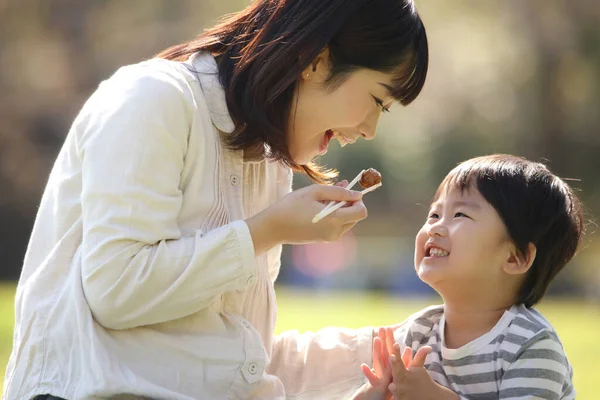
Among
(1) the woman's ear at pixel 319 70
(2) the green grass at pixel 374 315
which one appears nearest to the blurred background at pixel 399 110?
(2) the green grass at pixel 374 315

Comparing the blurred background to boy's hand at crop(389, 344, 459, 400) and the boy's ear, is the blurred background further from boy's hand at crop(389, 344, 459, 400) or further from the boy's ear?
boy's hand at crop(389, 344, 459, 400)

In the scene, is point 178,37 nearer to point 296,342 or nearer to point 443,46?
point 443,46

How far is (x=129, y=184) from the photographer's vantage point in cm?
217

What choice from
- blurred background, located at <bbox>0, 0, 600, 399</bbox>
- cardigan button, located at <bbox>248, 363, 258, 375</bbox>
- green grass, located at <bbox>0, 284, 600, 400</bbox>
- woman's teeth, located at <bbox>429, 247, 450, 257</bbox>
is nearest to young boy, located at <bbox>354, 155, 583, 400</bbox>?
woman's teeth, located at <bbox>429, 247, 450, 257</bbox>

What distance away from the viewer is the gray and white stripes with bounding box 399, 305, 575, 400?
7.59 ft

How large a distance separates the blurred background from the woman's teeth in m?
7.94

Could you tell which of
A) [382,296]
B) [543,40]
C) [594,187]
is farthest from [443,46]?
[382,296]

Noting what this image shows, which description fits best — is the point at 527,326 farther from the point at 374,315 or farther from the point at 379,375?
the point at 374,315

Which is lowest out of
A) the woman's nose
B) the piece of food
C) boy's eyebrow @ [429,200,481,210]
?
boy's eyebrow @ [429,200,481,210]

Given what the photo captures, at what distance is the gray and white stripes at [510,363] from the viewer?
2.31 meters

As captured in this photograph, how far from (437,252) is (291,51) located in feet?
2.16

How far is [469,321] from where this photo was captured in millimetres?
2529

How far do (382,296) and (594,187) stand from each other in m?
5.60

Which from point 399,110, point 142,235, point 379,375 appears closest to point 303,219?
point 142,235
